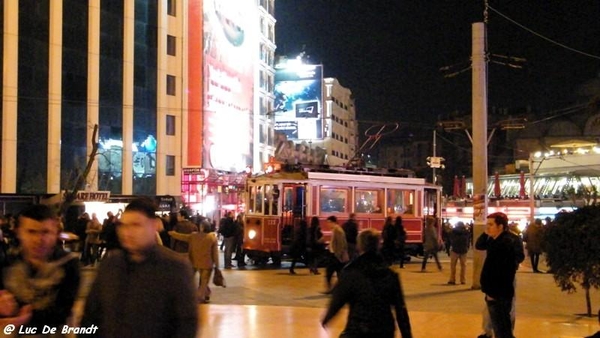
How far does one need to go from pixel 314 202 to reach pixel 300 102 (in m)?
45.3

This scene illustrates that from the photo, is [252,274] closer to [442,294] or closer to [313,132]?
[442,294]

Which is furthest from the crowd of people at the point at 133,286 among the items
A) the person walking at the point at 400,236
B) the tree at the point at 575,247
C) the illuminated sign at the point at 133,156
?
the illuminated sign at the point at 133,156

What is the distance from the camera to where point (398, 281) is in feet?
18.9

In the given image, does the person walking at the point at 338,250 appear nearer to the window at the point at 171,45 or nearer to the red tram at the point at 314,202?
the red tram at the point at 314,202

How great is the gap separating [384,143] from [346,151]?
35555 millimetres

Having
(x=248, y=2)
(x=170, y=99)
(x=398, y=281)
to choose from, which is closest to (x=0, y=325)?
(x=398, y=281)

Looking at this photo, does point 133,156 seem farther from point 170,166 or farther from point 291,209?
point 291,209

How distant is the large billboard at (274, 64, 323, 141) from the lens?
66250 mm

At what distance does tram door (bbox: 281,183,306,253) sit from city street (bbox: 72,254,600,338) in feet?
6.75

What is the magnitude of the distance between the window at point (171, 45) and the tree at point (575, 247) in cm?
4009

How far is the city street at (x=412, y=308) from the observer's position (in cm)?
1120

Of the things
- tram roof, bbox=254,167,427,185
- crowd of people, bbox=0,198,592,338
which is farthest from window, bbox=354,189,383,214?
crowd of people, bbox=0,198,592,338

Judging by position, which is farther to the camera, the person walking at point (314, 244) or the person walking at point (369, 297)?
the person walking at point (314, 244)

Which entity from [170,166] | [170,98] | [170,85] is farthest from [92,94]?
[170,166]
